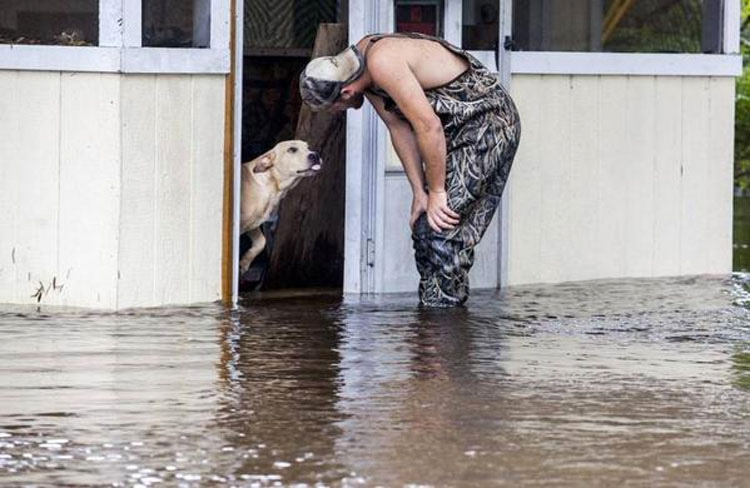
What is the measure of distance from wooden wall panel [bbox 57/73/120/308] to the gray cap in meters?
1.02

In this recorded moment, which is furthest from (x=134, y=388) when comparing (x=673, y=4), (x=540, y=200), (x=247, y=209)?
(x=673, y=4)

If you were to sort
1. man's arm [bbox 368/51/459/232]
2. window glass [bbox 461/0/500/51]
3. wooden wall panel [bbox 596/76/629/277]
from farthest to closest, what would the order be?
wooden wall panel [bbox 596/76/629/277] < window glass [bbox 461/0/500/51] < man's arm [bbox 368/51/459/232]

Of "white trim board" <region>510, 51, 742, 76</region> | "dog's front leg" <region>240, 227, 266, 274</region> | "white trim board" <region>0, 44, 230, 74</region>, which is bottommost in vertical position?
"dog's front leg" <region>240, 227, 266, 274</region>

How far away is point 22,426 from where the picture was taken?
→ 7.00m

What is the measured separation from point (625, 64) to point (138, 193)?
3507 mm

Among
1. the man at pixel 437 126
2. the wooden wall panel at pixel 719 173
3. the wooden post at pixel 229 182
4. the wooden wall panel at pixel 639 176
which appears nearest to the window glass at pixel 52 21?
the wooden post at pixel 229 182

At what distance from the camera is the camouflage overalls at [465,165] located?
1043 centimetres

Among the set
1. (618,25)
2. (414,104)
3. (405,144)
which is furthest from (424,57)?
(618,25)

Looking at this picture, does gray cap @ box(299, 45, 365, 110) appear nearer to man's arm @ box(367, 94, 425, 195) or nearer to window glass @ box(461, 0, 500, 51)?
man's arm @ box(367, 94, 425, 195)

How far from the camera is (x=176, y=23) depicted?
35.0 feet

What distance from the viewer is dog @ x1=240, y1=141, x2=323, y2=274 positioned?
37.9 ft

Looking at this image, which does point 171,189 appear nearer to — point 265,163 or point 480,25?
point 265,163

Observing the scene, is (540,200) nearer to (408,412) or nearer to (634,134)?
(634,134)

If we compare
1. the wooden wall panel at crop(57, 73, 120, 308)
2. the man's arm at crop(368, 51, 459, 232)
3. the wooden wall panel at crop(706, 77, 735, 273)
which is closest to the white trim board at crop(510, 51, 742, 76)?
the wooden wall panel at crop(706, 77, 735, 273)
